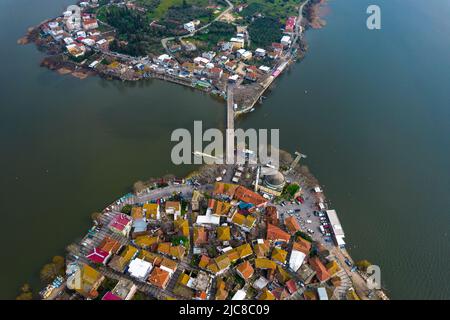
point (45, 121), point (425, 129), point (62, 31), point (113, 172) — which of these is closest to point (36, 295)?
point (113, 172)

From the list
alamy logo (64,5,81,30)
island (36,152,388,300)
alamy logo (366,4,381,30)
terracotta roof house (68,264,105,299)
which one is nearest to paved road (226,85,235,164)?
island (36,152,388,300)

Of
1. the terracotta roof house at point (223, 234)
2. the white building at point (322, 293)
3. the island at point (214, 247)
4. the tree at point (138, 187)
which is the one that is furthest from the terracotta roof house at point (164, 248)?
the white building at point (322, 293)

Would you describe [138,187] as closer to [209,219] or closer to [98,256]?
[98,256]

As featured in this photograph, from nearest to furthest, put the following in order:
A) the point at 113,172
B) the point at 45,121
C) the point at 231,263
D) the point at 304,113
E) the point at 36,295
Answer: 1. the point at 36,295
2. the point at 231,263
3. the point at 113,172
4. the point at 45,121
5. the point at 304,113

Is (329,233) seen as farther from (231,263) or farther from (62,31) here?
(62,31)

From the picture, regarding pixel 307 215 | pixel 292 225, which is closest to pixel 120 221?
pixel 292 225

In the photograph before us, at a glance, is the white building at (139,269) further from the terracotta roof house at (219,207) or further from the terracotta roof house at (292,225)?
the terracotta roof house at (292,225)

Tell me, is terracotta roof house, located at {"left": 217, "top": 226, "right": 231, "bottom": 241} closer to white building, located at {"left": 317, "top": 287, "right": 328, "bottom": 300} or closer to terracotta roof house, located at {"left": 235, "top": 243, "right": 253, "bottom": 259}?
terracotta roof house, located at {"left": 235, "top": 243, "right": 253, "bottom": 259}
